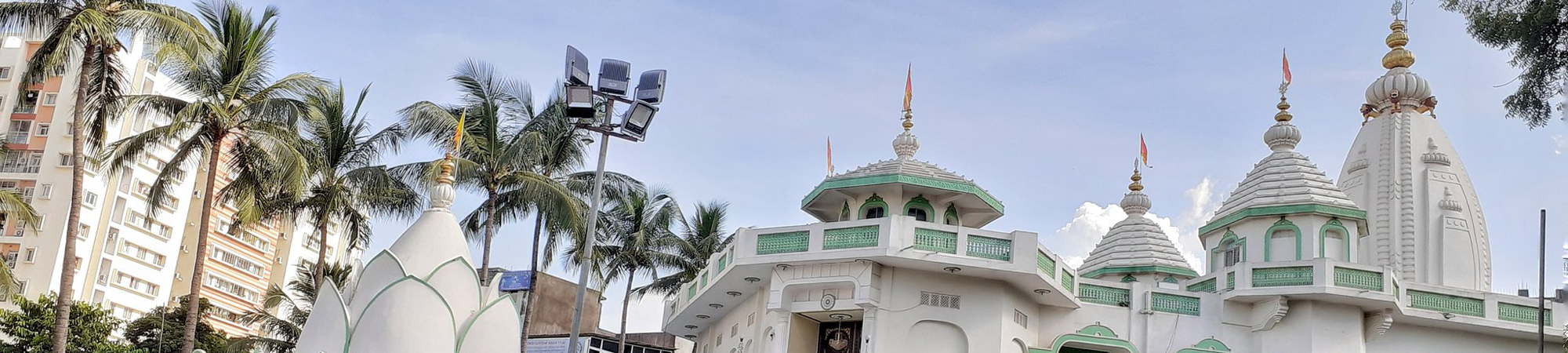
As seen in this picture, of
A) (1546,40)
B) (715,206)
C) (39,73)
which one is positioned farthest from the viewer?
(715,206)

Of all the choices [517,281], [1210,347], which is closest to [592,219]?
[517,281]

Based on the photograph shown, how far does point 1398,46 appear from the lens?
113ft

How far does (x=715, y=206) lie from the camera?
41.6m

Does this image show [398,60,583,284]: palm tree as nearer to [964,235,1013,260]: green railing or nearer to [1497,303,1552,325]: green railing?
[964,235,1013,260]: green railing

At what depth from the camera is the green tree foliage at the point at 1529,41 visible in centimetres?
1196

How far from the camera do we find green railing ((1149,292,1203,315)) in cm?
2631

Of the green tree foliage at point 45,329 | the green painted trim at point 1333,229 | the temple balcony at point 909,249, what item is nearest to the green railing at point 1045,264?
the temple balcony at point 909,249

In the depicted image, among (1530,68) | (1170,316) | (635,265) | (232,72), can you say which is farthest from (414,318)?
(635,265)

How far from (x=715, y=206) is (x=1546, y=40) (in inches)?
1216

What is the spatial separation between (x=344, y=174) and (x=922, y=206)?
1284cm

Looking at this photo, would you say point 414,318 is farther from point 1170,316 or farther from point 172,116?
point 1170,316

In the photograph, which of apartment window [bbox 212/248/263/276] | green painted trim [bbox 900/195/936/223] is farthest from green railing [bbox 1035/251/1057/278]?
apartment window [bbox 212/248/263/276]

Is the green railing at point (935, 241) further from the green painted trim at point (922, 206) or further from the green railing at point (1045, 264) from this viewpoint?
the green painted trim at point (922, 206)

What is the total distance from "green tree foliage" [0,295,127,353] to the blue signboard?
79.4ft
